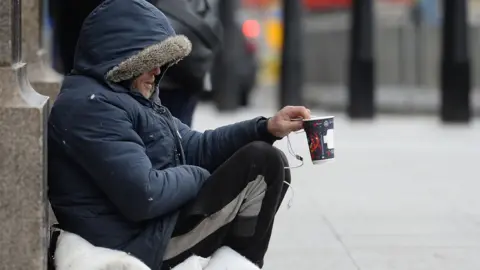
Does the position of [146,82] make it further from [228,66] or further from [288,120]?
[228,66]

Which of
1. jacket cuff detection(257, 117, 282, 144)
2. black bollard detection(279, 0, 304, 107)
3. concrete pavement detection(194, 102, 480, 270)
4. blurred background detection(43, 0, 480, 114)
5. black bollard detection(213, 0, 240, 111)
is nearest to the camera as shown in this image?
jacket cuff detection(257, 117, 282, 144)

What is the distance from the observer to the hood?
12.5ft

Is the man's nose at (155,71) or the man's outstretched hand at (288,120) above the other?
the man's nose at (155,71)

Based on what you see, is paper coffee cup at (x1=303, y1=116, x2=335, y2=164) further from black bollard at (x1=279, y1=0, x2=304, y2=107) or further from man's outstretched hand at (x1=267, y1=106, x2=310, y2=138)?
black bollard at (x1=279, y1=0, x2=304, y2=107)

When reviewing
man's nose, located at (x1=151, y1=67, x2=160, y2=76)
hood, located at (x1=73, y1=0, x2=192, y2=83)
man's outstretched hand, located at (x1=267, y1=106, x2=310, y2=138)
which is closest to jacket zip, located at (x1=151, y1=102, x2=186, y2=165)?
man's nose, located at (x1=151, y1=67, x2=160, y2=76)

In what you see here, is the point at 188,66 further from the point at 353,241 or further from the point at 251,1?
the point at 251,1

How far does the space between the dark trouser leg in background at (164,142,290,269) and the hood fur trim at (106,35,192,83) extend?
1.43 feet

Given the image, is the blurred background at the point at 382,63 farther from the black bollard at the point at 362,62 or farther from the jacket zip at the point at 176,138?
the jacket zip at the point at 176,138

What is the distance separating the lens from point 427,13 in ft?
74.0

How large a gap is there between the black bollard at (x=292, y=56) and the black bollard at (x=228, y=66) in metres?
1.16

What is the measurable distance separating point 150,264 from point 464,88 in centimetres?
872

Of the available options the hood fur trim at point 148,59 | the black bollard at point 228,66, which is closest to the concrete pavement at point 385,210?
the hood fur trim at point 148,59

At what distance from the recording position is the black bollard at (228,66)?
1495 centimetres

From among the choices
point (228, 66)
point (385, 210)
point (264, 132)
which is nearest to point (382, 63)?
point (228, 66)
